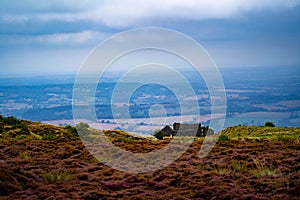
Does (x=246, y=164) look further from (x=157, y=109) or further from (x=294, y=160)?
(x=157, y=109)

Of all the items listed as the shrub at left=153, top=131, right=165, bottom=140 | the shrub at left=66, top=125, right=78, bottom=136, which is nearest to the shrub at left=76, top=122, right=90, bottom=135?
the shrub at left=66, top=125, right=78, bottom=136

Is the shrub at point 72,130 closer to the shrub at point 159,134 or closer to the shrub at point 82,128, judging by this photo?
the shrub at point 82,128

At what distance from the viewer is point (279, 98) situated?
200 metres

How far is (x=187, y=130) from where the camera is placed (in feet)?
135

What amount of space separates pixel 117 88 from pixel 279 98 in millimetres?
187877

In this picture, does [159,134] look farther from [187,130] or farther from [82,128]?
[82,128]

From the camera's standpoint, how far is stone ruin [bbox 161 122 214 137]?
40772 mm

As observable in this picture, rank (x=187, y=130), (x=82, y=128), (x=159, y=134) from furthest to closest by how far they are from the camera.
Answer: (x=159, y=134) < (x=187, y=130) < (x=82, y=128)

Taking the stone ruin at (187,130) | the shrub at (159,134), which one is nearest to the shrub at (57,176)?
the stone ruin at (187,130)

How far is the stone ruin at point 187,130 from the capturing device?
134 ft

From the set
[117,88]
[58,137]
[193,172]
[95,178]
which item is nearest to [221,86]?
[117,88]

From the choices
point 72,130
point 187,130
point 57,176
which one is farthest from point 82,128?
point 57,176

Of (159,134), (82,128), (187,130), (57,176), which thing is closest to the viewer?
(57,176)

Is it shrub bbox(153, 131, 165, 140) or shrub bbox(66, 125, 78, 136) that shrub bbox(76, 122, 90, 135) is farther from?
shrub bbox(153, 131, 165, 140)
